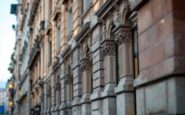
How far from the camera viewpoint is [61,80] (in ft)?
102

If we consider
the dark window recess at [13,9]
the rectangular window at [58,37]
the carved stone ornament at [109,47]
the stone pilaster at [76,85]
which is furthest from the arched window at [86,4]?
the dark window recess at [13,9]

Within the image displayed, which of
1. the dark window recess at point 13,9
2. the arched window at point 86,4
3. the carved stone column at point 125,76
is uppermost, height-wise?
the dark window recess at point 13,9

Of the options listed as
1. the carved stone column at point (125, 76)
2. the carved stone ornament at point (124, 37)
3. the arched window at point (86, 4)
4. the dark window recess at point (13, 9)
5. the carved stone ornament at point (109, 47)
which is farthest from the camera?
the dark window recess at point (13, 9)

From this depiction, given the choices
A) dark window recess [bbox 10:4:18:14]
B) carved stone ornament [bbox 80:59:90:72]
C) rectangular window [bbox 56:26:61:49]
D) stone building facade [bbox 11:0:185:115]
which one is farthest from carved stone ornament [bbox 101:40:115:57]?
dark window recess [bbox 10:4:18:14]

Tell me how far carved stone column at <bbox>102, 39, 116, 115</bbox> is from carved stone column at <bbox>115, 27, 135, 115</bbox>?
3.68ft

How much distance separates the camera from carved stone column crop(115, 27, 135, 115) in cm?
1653

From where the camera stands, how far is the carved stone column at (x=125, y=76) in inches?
651

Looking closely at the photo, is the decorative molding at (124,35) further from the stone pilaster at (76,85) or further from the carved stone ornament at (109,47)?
the stone pilaster at (76,85)

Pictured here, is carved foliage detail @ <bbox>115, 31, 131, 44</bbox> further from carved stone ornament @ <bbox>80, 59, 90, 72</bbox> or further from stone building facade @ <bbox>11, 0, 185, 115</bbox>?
carved stone ornament @ <bbox>80, 59, 90, 72</bbox>

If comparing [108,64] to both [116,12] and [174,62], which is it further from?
[174,62]

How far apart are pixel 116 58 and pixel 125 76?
209 centimetres

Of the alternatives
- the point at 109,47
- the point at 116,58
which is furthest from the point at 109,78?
the point at 109,47

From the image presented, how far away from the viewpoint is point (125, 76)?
17031 millimetres

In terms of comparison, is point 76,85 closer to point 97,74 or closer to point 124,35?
point 97,74
